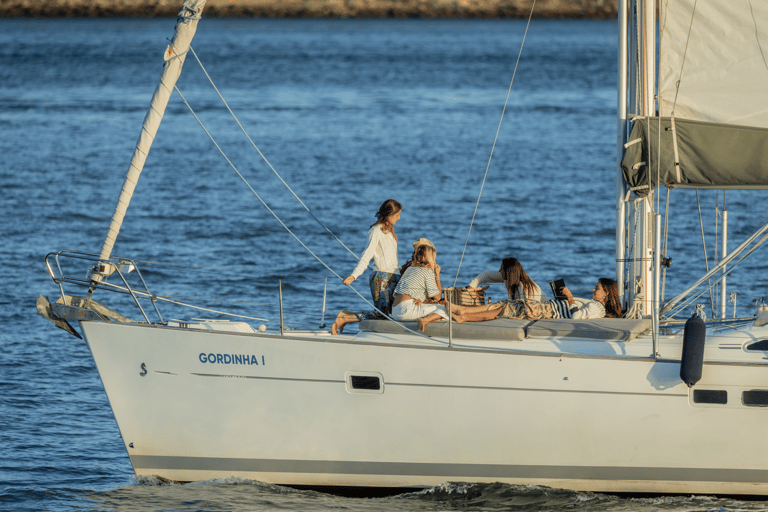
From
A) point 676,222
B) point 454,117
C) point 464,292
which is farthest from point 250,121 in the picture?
point 464,292

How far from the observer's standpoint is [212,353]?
29.5 ft

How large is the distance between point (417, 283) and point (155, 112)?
9.56ft

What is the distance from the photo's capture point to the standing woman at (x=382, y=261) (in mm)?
9391

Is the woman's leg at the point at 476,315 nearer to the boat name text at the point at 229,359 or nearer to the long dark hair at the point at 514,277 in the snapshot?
the long dark hair at the point at 514,277

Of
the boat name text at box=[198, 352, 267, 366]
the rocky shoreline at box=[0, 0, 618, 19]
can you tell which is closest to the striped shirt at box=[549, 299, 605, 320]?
the boat name text at box=[198, 352, 267, 366]

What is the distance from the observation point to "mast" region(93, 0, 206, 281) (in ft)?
29.5

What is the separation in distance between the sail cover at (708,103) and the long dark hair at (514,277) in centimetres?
144

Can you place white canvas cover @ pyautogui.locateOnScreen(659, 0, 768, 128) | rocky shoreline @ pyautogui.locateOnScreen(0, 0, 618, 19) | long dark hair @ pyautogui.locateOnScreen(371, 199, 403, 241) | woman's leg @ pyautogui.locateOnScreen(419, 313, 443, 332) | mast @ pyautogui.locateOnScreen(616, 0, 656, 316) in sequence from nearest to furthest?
woman's leg @ pyautogui.locateOnScreen(419, 313, 443, 332)
long dark hair @ pyautogui.locateOnScreen(371, 199, 403, 241)
white canvas cover @ pyautogui.locateOnScreen(659, 0, 768, 128)
mast @ pyautogui.locateOnScreen(616, 0, 656, 316)
rocky shoreline @ pyautogui.locateOnScreen(0, 0, 618, 19)

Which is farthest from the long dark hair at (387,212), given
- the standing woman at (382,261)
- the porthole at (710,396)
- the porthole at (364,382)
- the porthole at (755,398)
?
the porthole at (755,398)

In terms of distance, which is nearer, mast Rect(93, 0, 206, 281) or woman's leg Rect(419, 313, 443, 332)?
mast Rect(93, 0, 206, 281)

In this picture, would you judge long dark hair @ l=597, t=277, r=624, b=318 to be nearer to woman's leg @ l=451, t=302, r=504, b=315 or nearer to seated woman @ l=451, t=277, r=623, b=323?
seated woman @ l=451, t=277, r=623, b=323

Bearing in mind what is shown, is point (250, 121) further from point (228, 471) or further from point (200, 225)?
point (228, 471)

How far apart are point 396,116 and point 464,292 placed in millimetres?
33732

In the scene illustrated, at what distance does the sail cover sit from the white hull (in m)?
1.68
